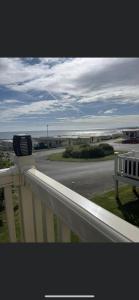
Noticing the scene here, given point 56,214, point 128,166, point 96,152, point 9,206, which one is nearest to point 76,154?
point 96,152

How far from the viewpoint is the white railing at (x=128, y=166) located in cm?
324

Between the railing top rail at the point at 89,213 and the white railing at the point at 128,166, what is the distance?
8.59 feet

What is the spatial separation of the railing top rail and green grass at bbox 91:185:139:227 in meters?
2.14

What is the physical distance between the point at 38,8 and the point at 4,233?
7.10 feet

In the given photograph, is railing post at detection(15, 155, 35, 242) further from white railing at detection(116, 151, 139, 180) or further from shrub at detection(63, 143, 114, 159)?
shrub at detection(63, 143, 114, 159)

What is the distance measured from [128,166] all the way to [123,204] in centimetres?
57

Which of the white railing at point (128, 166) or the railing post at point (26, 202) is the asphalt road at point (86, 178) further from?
the railing post at point (26, 202)

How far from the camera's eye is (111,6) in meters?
0.81

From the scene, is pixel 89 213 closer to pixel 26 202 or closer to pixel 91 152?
pixel 26 202

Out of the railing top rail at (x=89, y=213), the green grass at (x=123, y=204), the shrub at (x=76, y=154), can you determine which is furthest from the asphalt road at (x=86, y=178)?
the railing top rail at (x=89, y=213)

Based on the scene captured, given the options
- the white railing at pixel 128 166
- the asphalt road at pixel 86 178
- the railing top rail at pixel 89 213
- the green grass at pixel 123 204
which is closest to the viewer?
the railing top rail at pixel 89 213

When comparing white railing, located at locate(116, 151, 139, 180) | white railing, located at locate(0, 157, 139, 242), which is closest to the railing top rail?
white railing, located at locate(0, 157, 139, 242)
